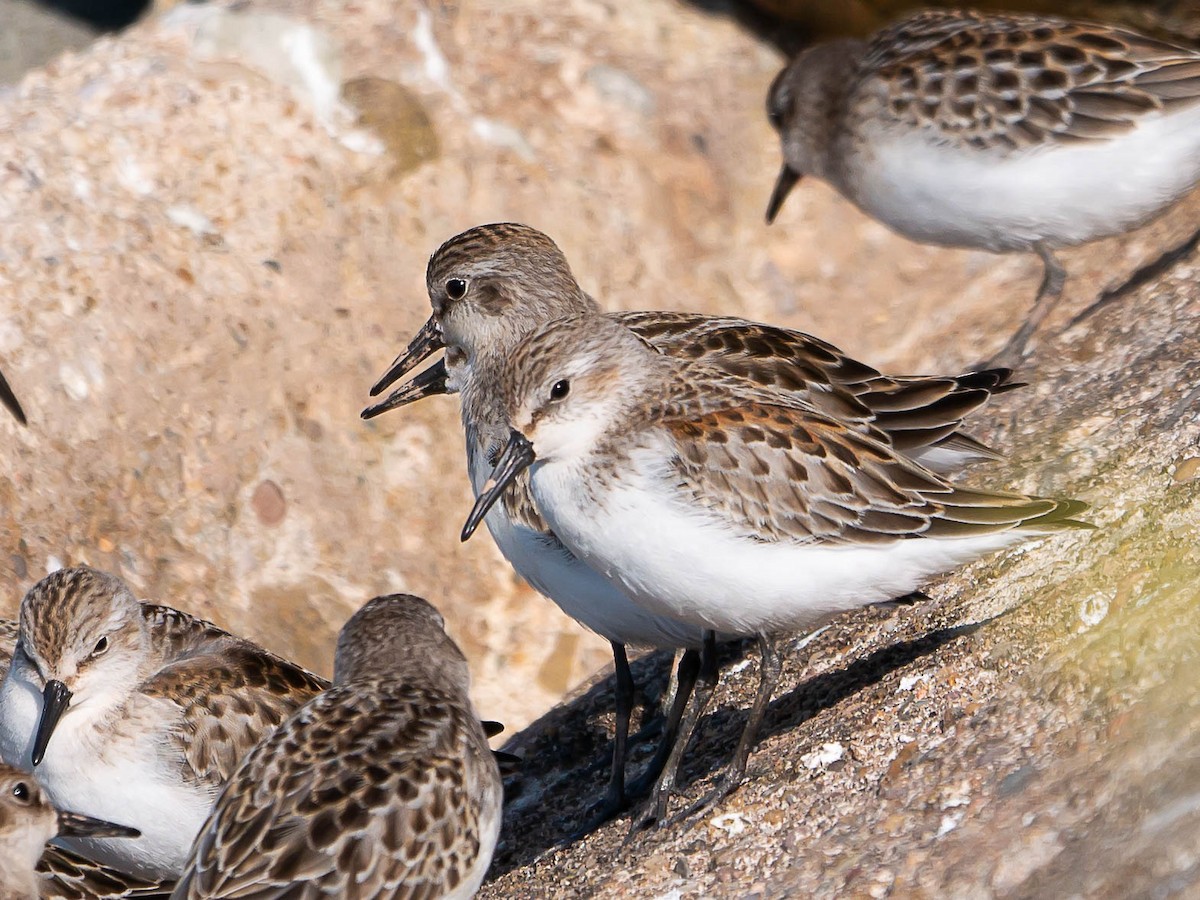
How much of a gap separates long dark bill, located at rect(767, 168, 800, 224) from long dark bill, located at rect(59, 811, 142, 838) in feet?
21.3

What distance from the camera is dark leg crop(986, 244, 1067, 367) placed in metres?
8.96

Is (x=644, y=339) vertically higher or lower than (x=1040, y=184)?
lower

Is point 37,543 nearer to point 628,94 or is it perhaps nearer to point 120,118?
point 120,118

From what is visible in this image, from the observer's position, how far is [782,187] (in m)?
10.8

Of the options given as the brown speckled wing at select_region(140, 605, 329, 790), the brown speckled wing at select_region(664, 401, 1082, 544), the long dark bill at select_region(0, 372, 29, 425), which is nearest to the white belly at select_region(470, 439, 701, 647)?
the brown speckled wing at select_region(664, 401, 1082, 544)

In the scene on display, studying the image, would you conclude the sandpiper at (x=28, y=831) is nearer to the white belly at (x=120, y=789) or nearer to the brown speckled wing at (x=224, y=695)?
the white belly at (x=120, y=789)

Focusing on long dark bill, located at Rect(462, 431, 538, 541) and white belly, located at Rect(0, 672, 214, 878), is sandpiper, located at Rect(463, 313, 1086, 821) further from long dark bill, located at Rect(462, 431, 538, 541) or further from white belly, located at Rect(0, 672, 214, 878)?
white belly, located at Rect(0, 672, 214, 878)

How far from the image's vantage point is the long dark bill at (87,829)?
19.0ft

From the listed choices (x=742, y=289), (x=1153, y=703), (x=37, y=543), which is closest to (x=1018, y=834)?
(x=1153, y=703)

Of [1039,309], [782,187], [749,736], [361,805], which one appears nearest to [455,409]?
[782,187]

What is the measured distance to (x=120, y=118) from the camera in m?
10.2

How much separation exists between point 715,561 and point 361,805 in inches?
58.9

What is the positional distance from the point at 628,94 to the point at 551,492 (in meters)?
6.73

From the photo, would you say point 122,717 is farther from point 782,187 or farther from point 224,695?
point 782,187
